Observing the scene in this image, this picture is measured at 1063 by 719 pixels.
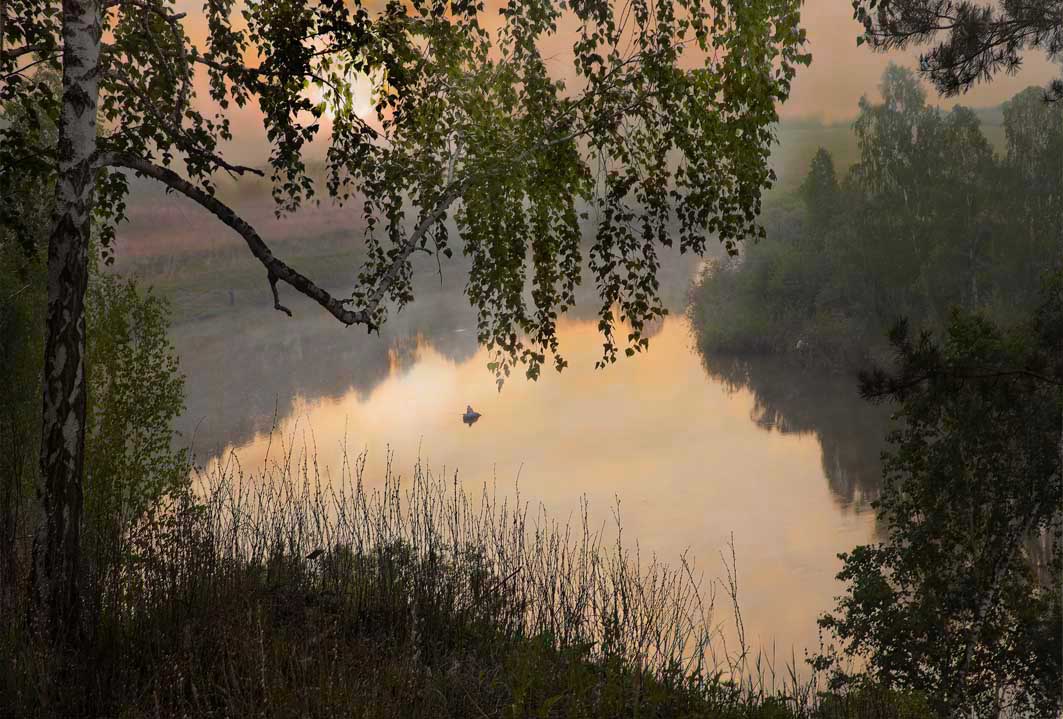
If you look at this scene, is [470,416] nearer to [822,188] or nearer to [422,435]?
[822,188]

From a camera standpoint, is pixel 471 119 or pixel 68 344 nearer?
pixel 68 344

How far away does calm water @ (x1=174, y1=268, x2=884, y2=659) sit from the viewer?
34.0m

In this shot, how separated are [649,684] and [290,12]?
5.20m

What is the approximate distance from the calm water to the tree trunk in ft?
44.7

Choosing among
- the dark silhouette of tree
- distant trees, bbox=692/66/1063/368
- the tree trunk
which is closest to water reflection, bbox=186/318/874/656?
distant trees, bbox=692/66/1063/368

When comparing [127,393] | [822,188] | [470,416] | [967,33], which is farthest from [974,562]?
[470,416]

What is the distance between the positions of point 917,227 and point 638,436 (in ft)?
63.9

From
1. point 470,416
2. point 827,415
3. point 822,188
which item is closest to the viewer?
point 827,415

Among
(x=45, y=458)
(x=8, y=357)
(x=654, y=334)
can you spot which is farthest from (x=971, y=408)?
(x=654, y=334)

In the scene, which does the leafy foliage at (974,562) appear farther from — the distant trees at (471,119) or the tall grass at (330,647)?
the tall grass at (330,647)

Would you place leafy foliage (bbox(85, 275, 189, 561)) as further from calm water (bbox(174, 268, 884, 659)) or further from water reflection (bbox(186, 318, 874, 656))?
calm water (bbox(174, 268, 884, 659))

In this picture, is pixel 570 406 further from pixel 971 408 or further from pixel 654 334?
pixel 971 408

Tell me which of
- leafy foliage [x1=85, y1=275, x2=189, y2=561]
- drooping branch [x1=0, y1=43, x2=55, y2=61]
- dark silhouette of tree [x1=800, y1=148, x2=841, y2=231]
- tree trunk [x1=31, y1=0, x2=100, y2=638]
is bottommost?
tree trunk [x1=31, y1=0, x2=100, y2=638]

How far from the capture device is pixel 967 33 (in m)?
8.60
